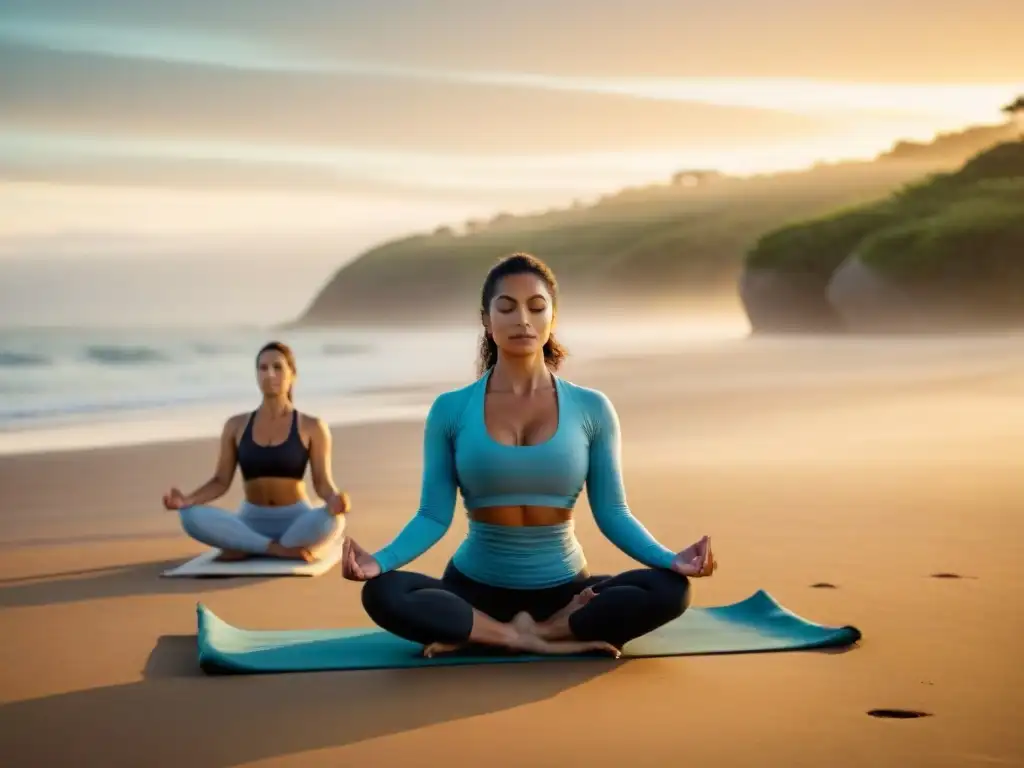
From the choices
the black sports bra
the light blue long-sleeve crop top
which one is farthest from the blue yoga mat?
the black sports bra

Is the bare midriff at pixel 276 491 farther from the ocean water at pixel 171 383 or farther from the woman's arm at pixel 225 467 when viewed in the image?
the ocean water at pixel 171 383

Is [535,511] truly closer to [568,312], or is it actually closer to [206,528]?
[206,528]

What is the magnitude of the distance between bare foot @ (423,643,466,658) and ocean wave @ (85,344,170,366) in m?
32.6

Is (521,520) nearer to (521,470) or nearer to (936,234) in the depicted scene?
(521,470)

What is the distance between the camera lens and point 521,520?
543 cm

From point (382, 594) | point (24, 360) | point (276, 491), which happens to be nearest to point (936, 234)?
point (24, 360)

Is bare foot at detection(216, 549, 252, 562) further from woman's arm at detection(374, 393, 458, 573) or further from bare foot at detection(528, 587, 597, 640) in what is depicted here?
bare foot at detection(528, 587, 597, 640)

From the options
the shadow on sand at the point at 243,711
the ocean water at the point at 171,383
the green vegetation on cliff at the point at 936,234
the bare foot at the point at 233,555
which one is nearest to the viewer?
the shadow on sand at the point at 243,711

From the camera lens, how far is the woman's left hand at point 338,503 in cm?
735

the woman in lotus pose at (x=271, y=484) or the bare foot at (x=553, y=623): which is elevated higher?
the woman in lotus pose at (x=271, y=484)

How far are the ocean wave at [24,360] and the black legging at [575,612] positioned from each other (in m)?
34.1

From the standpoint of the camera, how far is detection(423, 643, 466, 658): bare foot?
17.7ft

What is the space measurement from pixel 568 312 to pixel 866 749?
11434 centimetres

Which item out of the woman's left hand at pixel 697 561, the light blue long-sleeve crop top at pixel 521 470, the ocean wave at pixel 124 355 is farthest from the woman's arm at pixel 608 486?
the ocean wave at pixel 124 355
